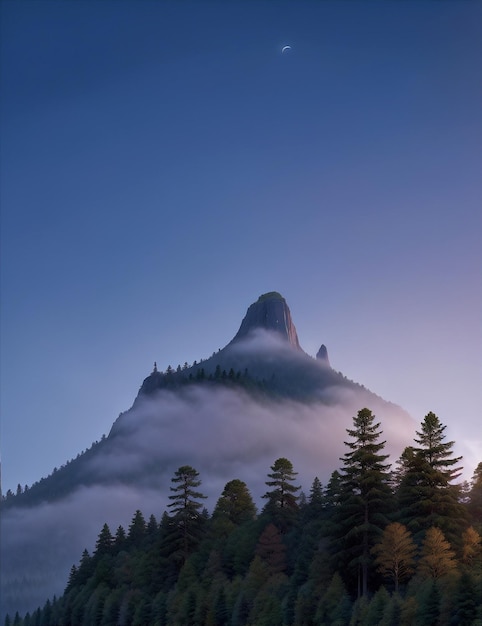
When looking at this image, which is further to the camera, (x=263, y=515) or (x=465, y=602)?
(x=263, y=515)

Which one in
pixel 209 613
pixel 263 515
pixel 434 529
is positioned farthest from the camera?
pixel 263 515

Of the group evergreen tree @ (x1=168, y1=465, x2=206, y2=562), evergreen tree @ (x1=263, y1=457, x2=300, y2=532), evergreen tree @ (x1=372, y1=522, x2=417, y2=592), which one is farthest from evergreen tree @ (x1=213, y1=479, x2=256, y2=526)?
evergreen tree @ (x1=372, y1=522, x2=417, y2=592)

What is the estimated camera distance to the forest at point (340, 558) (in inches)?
2416

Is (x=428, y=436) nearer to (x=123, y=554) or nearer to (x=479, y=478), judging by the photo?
(x=479, y=478)

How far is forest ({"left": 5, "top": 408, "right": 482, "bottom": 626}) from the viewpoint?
61375mm

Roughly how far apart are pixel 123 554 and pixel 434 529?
67.7 meters

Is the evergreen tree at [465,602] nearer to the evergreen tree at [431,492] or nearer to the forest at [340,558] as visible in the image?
the forest at [340,558]

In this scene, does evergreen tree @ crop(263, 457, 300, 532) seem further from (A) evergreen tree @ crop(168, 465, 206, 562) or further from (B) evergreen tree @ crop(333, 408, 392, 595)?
(B) evergreen tree @ crop(333, 408, 392, 595)

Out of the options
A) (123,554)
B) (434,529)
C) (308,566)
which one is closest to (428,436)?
(434,529)

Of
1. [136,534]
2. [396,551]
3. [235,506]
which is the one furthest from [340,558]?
[136,534]

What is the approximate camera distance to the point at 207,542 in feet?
324

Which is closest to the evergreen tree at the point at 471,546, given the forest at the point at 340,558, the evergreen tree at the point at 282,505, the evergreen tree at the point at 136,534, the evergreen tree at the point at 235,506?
the forest at the point at 340,558

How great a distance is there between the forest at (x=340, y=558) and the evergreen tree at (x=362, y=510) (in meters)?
0.12

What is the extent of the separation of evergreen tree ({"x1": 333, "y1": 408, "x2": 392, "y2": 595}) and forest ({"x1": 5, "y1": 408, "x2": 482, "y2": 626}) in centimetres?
12
